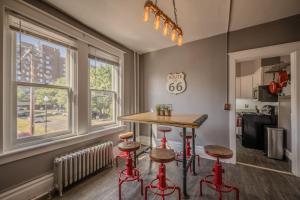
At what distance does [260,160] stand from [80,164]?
3529 millimetres

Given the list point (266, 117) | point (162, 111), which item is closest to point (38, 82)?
point (162, 111)

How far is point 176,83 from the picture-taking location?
3.56m

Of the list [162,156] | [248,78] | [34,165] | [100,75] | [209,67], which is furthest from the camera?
[248,78]

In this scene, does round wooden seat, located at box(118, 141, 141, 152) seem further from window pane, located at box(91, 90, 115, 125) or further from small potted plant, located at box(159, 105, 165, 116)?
window pane, located at box(91, 90, 115, 125)

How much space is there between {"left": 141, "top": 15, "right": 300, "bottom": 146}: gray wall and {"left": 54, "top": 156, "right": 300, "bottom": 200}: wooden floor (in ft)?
2.32

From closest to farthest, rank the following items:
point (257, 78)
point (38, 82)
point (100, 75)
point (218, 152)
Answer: point (218, 152), point (38, 82), point (100, 75), point (257, 78)

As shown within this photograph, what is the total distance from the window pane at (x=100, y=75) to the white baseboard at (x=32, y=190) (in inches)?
63.8

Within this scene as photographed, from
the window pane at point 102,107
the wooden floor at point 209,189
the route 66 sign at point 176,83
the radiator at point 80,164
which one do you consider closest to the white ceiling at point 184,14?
the route 66 sign at point 176,83

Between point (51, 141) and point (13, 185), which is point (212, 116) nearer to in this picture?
point (51, 141)

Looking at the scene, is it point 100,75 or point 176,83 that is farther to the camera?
point 176,83

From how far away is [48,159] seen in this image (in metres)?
2.01

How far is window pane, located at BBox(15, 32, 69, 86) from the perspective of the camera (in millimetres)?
1821

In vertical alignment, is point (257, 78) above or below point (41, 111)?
above

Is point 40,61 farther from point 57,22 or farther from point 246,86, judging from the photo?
point 246,86
